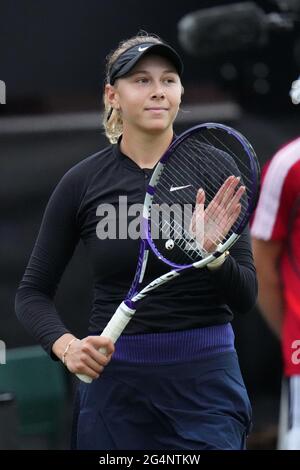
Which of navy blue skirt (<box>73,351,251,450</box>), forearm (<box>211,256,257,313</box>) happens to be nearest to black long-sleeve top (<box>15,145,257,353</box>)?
forearm (<box>211,256,257,313</box>)

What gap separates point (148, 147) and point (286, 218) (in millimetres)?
488

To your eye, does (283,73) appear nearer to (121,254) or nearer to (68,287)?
Result: (68,287)

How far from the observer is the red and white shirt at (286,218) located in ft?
12.4

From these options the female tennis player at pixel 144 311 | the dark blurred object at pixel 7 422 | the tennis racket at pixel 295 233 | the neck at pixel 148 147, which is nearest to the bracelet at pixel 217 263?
the female tennis player at pixel 144 311

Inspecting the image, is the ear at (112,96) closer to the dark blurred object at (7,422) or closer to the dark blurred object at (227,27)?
the dark blurred object at (7,422)

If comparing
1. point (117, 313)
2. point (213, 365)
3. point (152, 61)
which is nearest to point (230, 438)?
point (213, 365)

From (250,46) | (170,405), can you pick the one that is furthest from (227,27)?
(170,405)

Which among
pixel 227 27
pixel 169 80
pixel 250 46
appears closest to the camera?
pixel 169 80

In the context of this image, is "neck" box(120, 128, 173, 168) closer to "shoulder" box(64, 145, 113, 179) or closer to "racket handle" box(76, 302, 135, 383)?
"shoulder" box(64, 145, 113, 179)

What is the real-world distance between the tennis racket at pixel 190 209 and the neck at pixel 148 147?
0.22 ft

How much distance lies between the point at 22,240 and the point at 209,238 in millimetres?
2294

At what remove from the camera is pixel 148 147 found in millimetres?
3586

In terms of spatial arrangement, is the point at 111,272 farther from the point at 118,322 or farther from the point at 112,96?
the point at 112,96

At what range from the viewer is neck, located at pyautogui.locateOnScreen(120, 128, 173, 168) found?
3578 mm
